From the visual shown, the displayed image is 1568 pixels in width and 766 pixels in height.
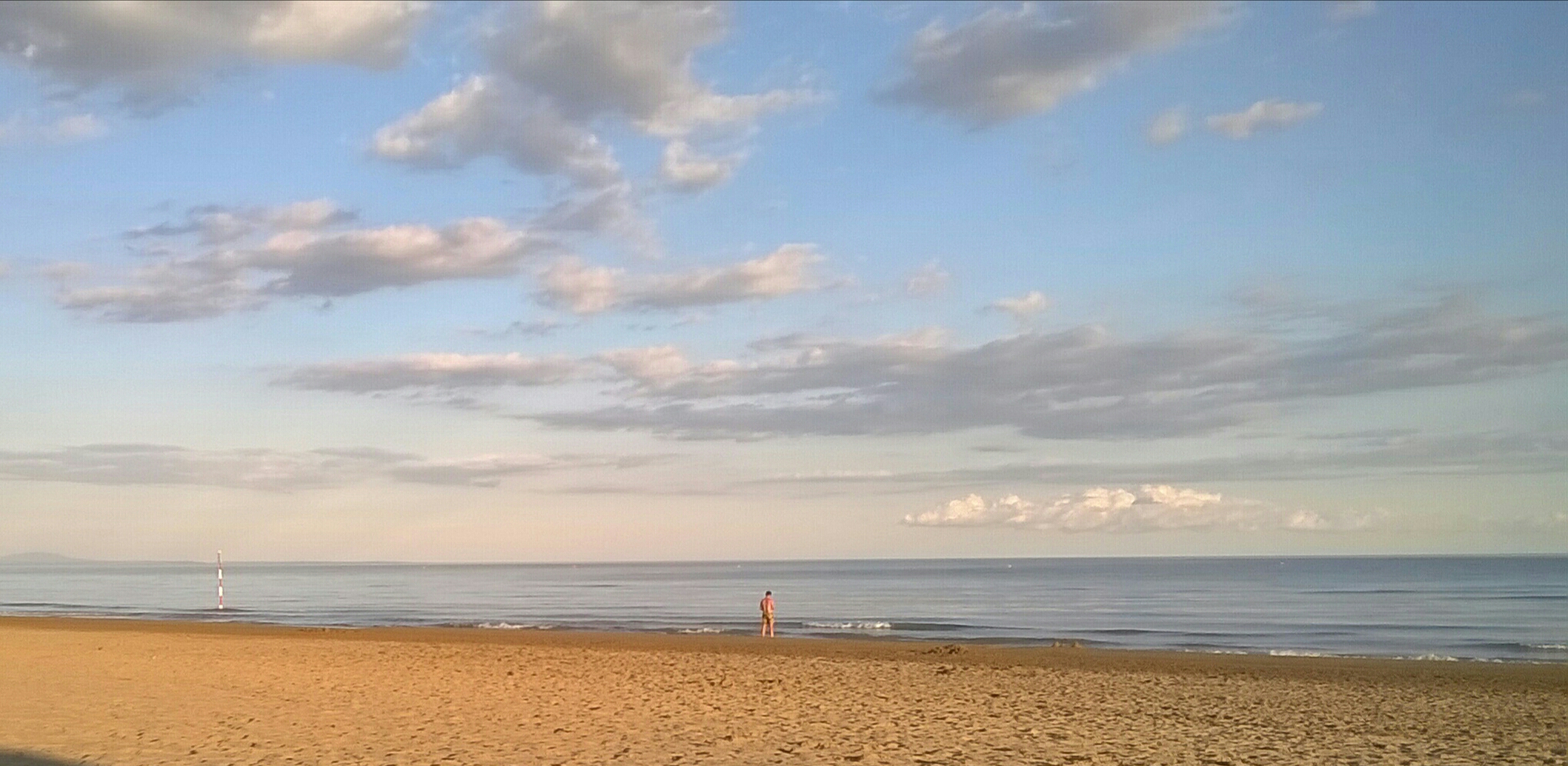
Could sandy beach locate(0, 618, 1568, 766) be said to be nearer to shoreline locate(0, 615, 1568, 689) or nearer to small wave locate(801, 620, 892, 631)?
shoreline locate(0, 615, 1568, 689)

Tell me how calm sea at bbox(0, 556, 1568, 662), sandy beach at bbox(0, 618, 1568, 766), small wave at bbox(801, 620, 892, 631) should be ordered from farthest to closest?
small wave at bbox(801, 620, 892, 631) < calm sea at bbox(0, 556, 1568, 662) < sandy beach at bbox(0, 618, 1568, 766)

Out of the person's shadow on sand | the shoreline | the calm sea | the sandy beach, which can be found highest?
the person's shadow on sand

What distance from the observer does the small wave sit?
126ft

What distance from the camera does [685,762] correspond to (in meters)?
11.0

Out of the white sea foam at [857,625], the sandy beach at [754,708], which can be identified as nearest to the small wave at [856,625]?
the white sea foam at [857,625]

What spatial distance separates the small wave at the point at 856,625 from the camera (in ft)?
126

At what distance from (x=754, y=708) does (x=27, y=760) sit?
7.94m

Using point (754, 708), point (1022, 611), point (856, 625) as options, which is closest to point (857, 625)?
point (856, 625)

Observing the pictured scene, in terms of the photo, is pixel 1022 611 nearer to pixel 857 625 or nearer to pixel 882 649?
pixel 857 625

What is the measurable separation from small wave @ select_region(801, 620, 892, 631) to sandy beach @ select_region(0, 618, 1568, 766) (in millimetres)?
12507

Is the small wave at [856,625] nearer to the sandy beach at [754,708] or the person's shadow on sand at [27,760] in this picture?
the sandy beach at [754,708]

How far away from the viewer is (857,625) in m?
39.6

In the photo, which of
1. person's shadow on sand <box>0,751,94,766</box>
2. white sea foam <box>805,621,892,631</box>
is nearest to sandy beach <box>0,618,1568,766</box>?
person's shadow on sand <box>0,751,94,766</box>

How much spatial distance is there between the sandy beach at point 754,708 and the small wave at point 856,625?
12.5m
